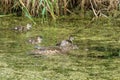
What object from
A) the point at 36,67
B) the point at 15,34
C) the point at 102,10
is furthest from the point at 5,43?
the point at 102,10

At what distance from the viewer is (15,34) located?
204 inches

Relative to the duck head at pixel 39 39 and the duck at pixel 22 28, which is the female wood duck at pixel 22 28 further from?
the duck head at pixel 39 39

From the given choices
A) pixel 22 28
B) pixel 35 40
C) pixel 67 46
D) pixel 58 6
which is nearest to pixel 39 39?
pixel 35 40

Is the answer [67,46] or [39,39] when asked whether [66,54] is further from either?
[39,39]

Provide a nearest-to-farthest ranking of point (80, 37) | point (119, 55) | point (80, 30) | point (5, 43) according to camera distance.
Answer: point (119, 55)
point (5, 43)
point (80, 37)
point (80, 30)

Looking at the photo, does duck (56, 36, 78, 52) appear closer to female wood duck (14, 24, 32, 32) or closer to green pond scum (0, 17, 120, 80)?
green pond scum (0, 17, 120, 80)

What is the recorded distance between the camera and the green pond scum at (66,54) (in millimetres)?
3678

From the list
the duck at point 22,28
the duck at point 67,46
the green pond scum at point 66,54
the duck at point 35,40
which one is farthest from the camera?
the duck at point 22,28

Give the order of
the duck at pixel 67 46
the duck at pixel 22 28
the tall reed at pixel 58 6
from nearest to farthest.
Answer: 1. the duck at pixel 67 46
2. the duck at pixel 22 28
3. the tall reed at pixel 58 6

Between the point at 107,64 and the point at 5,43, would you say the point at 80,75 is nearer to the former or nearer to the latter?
the point at 107,64

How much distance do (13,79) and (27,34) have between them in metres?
1.76

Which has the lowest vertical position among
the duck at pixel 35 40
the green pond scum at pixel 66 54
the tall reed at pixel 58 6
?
the green pond scum at pixel 66 54

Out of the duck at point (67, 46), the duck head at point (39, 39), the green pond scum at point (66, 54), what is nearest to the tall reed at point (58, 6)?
the green pond scum at point (66, 54)

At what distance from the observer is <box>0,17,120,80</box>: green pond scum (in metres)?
3.68
